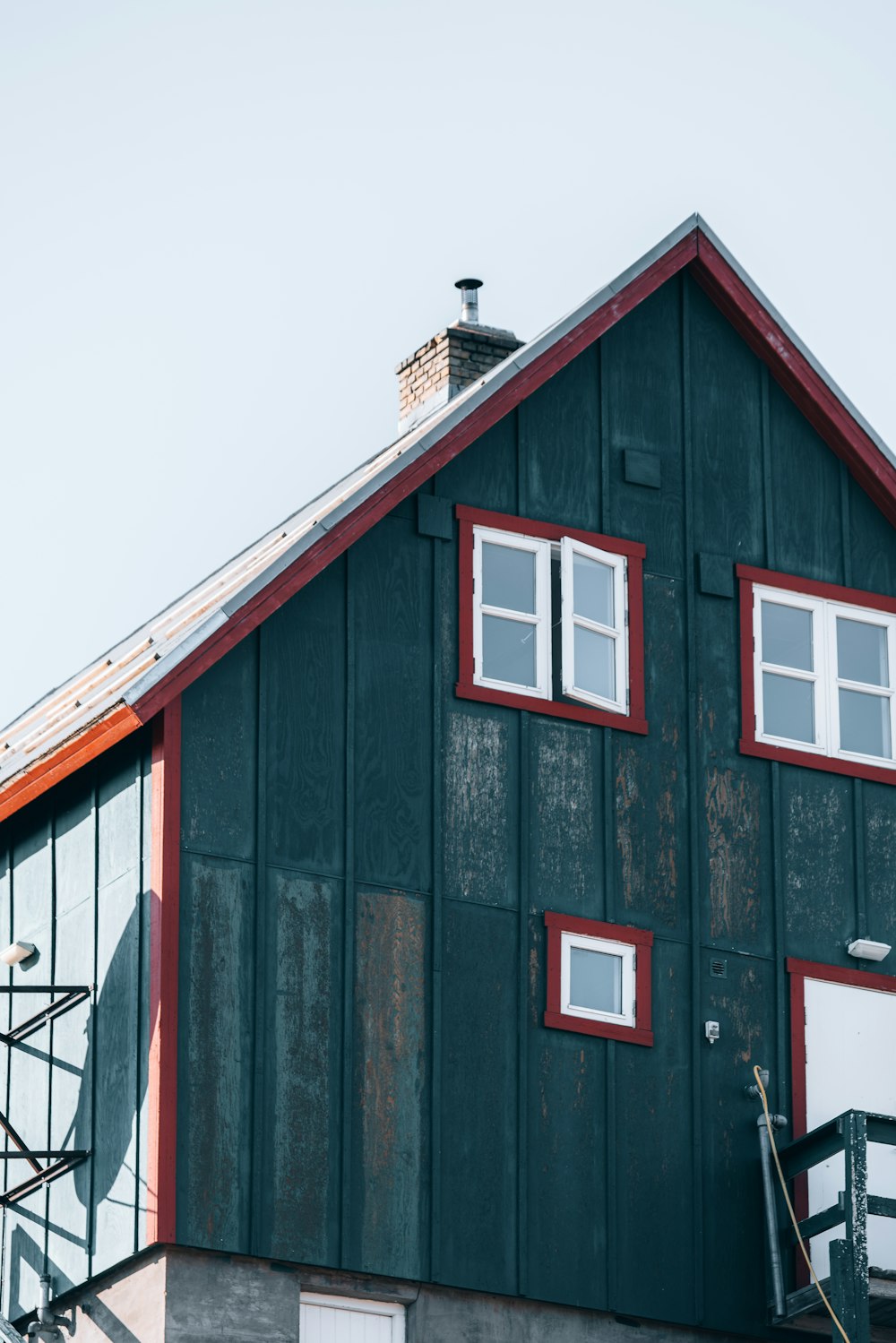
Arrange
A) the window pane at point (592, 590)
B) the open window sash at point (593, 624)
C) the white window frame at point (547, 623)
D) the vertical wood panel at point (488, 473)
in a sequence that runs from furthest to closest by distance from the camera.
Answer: the window pane at point (592, 590) → the vertical wood panel at point (488, 473) → the open window sash at point (593, 624) → the white window frame at point (547, 623)

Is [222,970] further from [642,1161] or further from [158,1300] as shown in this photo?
[642,1161]

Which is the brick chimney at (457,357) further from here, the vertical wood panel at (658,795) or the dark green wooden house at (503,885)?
the vertical wood panel at (658,795)

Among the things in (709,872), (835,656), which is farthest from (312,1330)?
(835,656)

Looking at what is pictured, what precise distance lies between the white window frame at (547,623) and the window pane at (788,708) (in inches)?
60.8

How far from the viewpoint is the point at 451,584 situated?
86.8 feet

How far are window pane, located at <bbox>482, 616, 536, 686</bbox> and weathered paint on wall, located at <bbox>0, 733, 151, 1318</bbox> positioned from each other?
3475mm

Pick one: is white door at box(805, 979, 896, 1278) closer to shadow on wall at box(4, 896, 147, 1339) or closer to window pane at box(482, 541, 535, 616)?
window pane at box(482, 541, 535, 616)

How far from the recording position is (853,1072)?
27.0m

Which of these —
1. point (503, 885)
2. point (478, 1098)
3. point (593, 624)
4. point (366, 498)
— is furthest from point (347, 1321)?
point (366, 498)

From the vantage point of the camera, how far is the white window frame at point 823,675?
1093 inches

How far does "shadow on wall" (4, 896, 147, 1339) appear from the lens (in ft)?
78.4

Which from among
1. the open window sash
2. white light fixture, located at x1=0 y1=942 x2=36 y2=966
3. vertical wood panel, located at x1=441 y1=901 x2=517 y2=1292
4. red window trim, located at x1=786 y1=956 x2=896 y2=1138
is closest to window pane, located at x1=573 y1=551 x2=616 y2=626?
the open window sash

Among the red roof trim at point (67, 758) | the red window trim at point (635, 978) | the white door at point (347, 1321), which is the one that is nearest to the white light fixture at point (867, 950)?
the red window trim at point (635, 978)

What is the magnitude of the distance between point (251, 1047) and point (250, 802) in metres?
2.09
